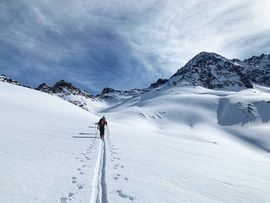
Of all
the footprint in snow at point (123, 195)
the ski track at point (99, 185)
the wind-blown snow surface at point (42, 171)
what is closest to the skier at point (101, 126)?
the wind-blown snow surface at point (42, 171)

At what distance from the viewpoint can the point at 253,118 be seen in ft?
499

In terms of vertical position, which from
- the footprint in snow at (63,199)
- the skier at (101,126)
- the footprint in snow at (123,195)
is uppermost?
the skier at (101,126)

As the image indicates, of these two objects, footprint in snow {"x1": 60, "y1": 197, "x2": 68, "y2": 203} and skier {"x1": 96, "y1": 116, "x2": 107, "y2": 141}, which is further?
skier {"x1": 96, "y1": 116, "x2": 107, "y2": 141}

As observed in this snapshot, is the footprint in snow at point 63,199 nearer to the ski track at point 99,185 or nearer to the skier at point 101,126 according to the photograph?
the ski track at point 99,185

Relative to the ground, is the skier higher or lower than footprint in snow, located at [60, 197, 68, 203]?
higher

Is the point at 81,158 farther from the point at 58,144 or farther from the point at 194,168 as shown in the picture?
the point at 194,168

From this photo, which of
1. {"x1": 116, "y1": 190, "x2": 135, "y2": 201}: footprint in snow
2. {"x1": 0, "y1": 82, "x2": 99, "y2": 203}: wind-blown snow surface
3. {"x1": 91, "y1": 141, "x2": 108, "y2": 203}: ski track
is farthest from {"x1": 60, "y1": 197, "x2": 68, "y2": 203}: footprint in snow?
{"x1": 116, "y1": 190, "x2": 135, "y2": 201}: footprint in snow

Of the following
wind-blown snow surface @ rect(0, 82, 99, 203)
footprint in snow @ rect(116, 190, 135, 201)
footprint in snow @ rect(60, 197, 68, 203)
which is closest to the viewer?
footprint in snow @ rect(60, 197, 68, 203)

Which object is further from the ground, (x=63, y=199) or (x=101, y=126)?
(x=101, y=126)

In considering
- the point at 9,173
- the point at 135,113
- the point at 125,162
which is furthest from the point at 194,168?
the point at 135,113

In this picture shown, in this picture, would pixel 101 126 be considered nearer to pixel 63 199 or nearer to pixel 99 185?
pixel 99 185

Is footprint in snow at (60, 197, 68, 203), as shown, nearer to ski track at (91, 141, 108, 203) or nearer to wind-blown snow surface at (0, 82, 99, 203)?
wind-blown snow surface at (0, 82, 99, 203)

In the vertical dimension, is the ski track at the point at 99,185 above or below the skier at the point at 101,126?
below

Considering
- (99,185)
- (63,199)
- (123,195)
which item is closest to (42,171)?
(99,185)
